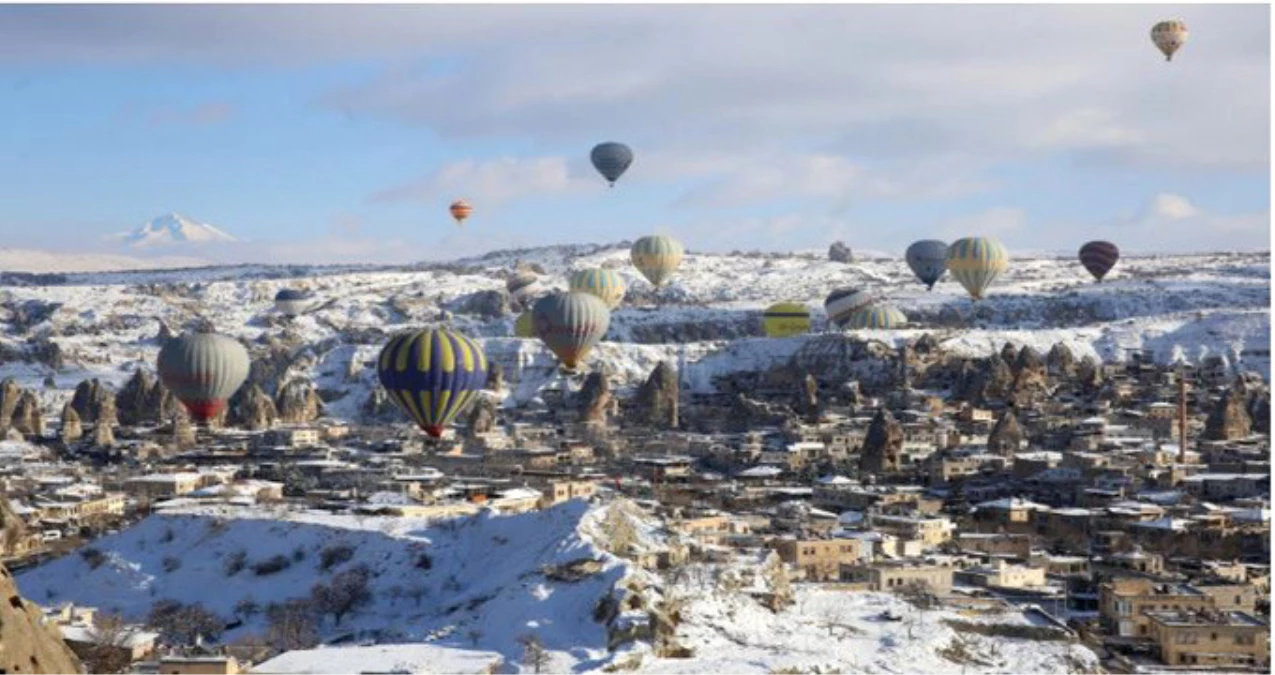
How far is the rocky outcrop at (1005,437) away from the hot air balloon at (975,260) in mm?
40982

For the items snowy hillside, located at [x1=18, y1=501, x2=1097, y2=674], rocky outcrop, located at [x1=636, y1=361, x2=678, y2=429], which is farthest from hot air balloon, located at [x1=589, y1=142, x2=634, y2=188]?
snowy hillside, located at [x1=18, y1=501, x2=1097, y2=674]

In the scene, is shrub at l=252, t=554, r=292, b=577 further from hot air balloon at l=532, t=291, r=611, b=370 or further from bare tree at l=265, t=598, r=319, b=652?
hot air balloon at l=532, t=291, r=611, b=370

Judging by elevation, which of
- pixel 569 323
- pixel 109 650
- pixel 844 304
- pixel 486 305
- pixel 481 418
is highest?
pixel 486 305

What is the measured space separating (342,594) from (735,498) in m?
30.4

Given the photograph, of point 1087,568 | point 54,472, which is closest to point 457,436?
point 54,472

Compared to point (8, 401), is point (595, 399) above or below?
below

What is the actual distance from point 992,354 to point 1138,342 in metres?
17.7

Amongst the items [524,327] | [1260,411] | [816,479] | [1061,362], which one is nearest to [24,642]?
[816,479]

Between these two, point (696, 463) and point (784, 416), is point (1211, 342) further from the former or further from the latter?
point (696, 463)

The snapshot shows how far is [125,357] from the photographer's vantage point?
164875 millimetres

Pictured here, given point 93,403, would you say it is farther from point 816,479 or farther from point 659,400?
point 816,479

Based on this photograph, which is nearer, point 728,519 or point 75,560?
point 75,560

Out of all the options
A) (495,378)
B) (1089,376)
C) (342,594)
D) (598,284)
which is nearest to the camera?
(342,594)

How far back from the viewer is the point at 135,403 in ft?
433
